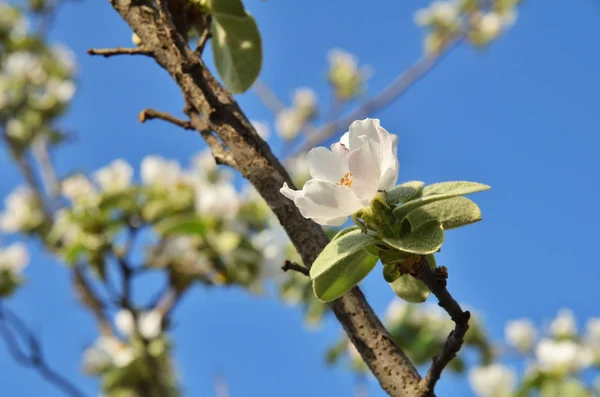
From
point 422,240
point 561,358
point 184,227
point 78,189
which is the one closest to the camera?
point 422,240

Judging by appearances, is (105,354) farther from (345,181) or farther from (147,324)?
(345,181)

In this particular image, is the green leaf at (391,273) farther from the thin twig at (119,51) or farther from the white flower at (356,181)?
the thin twig at (119,51)

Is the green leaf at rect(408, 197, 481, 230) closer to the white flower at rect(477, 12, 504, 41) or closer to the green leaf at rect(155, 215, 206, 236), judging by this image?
the green leaf at rect(155, 215, 206, 236)

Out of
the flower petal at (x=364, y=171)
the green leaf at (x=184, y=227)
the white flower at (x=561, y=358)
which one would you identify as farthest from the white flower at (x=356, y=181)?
the white flower at (x=561, y=358)

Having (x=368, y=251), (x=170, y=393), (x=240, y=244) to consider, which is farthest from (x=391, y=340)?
(x=170, y=393)

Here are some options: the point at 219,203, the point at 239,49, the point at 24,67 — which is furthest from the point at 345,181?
the point at 24,67

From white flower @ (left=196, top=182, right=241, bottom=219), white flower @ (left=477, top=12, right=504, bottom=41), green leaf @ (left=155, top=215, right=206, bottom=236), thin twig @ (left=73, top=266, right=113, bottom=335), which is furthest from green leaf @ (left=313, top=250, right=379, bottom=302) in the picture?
white flower @ (left=477, top=12, right=504, bottom=41)
